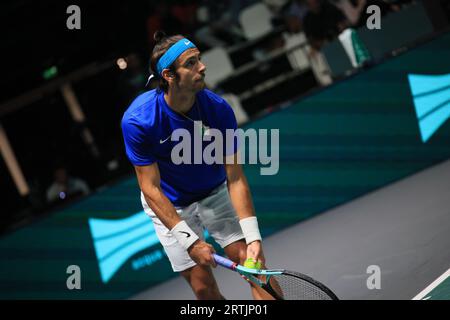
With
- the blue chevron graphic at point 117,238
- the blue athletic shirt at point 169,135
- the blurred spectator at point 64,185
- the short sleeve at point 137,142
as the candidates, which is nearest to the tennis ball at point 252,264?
the blue athletic shirt at point 169,135

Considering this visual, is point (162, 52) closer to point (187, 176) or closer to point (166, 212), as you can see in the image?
point (187, 176)

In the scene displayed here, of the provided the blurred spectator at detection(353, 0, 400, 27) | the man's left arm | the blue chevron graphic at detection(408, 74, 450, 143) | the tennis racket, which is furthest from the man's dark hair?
the blurred spectator at detection(353, 0, 400, 27)

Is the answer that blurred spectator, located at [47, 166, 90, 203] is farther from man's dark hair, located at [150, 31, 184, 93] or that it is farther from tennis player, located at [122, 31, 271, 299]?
man's dark hair, located at [150, 31, 184, 93]

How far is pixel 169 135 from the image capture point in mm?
5137

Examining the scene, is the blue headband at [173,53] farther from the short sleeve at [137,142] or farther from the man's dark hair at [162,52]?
the short sleeve at [137,142]

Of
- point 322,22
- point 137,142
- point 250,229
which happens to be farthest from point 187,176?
point 322,22

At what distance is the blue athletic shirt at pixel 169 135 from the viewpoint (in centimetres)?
504

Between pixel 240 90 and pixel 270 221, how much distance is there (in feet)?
8.39

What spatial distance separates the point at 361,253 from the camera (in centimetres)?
678

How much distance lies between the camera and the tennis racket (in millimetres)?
4566

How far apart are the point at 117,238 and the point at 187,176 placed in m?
3.33

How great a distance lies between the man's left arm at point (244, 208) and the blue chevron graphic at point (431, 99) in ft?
12.8
